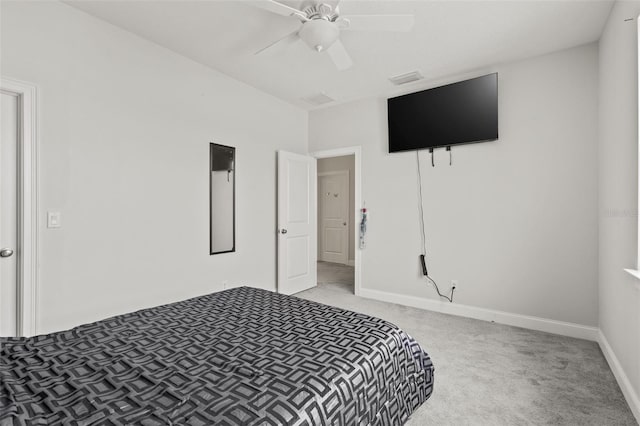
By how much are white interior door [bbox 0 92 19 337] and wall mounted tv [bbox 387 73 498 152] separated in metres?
3.57

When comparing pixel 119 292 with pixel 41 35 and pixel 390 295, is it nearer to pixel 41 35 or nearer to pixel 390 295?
pixel 41 35

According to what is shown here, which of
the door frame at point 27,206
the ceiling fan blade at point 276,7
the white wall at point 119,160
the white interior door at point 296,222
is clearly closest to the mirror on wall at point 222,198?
the white wall at point 119,160

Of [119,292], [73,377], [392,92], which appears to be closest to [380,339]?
[73,377]

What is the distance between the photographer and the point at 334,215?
7191 millimetres

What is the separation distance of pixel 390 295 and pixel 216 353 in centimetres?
307

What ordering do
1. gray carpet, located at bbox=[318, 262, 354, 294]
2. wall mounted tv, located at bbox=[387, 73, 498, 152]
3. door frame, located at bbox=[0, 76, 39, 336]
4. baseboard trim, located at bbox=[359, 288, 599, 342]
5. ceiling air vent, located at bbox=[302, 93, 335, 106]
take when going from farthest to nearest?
gray carpet, located at bbox=[318, 262, 354, 294] → ceiling air vent, located at bbox=[302, 93, 335, 106] → wall mounted tv, located at bbox=[387, 73, 498, 152] → baseboard trim, located at bbox=[359, 288, 599, 342] → door frame, located at bbox=[0, 76, 39, 336]

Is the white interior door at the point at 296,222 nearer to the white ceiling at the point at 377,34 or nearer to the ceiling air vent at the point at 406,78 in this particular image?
the white ceiling at the point at 377,34

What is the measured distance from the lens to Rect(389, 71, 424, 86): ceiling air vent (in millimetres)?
3488

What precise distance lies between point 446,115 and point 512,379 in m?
2.66

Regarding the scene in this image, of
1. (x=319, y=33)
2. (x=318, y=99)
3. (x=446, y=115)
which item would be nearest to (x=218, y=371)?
(x=319, y=33)

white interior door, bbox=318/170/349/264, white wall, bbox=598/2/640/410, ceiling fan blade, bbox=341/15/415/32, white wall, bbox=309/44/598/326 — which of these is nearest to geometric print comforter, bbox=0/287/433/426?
white wall, bbox=598/2/640/410

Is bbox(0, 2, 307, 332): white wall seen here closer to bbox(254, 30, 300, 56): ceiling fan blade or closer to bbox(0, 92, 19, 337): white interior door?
bbox(0, 92, 19, 337): white interior door

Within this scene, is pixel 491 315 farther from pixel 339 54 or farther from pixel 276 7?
pixel 276 7

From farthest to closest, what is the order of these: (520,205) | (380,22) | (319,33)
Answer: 1. (520,205)
2. (319,33)
3. (380,22)
